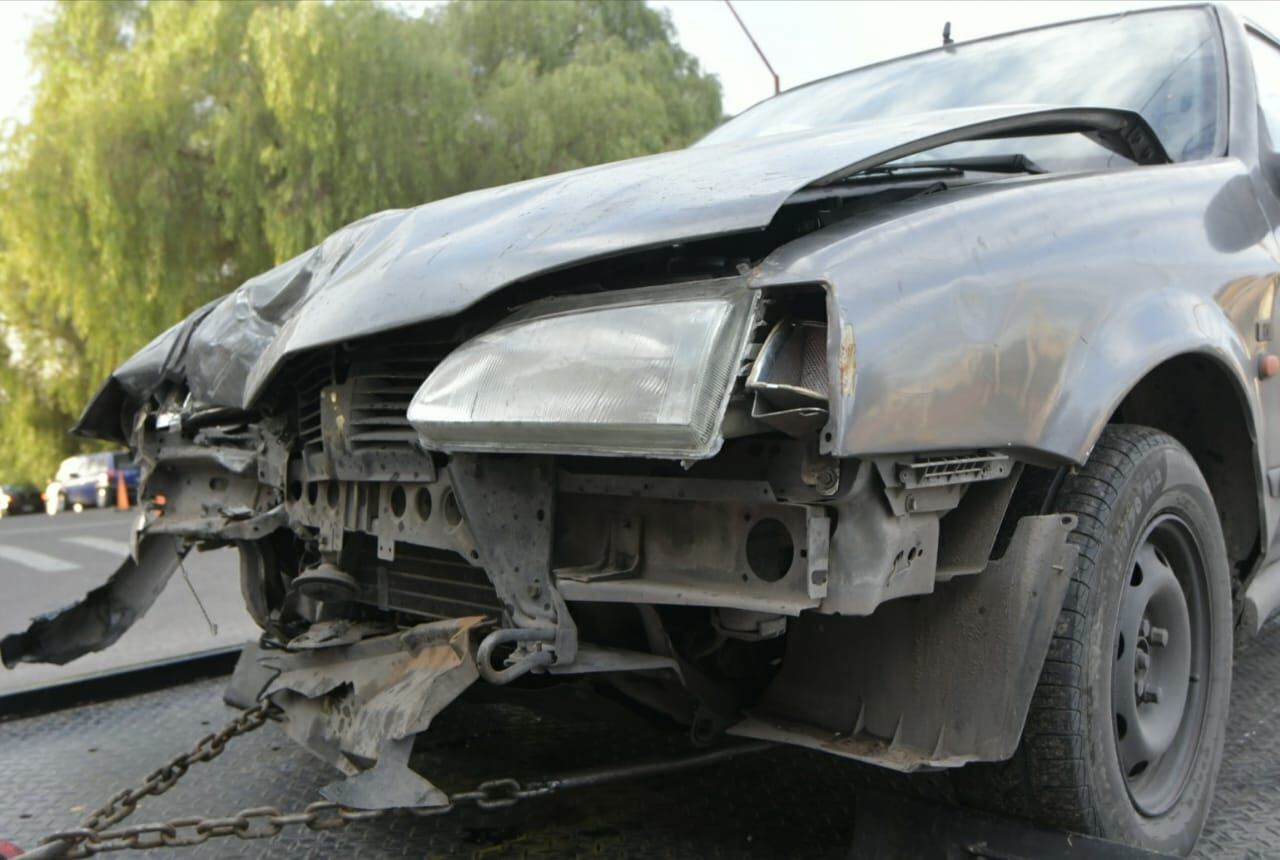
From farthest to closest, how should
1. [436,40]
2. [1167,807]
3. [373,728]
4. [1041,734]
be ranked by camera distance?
1. [436,40]
2. [1167,807]
3. [373,728]
4. [1041,734]

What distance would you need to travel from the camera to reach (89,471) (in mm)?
21328

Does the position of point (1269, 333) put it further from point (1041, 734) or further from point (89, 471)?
point (89, 471)

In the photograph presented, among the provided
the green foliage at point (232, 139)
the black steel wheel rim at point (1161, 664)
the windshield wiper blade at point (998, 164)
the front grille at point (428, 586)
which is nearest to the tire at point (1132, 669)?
the black steel wheel rim at point (1161, 664)

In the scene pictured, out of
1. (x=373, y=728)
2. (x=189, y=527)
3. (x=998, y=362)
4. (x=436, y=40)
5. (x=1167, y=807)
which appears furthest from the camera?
(x=436, y=40)

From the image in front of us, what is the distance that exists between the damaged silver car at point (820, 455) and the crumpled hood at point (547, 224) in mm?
11

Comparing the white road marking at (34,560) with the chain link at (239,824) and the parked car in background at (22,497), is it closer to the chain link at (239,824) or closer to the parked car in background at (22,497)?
the chain link at (239,824)

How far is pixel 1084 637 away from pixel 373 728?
4.32 ft

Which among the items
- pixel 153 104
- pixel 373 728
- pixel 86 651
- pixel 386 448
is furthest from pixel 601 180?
pixel 153 104

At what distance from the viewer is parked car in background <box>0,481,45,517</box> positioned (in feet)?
78.2

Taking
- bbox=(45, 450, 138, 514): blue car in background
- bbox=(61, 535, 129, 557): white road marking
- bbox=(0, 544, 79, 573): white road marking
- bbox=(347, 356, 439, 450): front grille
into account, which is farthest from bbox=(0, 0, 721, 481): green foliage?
bbox=(347, 356, 439, 450): front grille

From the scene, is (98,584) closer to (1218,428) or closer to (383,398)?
(383,398)

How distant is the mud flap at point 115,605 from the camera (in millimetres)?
3345

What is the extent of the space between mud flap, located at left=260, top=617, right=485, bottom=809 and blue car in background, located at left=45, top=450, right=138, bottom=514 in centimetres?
2007

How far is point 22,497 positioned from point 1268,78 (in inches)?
1016
